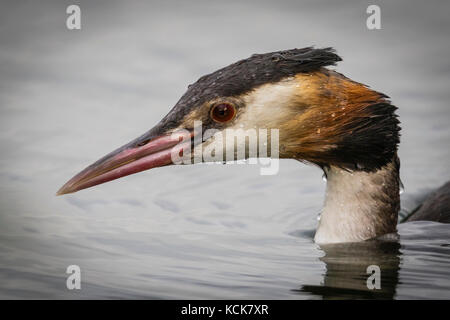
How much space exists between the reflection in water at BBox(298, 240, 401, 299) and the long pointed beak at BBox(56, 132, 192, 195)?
1679 millimetres

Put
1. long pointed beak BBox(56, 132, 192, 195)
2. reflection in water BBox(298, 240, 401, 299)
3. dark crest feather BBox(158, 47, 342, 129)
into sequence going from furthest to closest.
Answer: long pointed beak BBox(56, 132, 192, 195), dark crest feather BBox(158, 47, 342, 129), reflection in water BBox(298, 240, 401, 299)

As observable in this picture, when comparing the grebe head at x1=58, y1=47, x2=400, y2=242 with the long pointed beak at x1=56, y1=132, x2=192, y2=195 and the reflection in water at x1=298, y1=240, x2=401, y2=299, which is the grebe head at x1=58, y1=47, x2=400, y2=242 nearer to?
the long pointed beak at x1=56, y1=132, x2=192, y2=195

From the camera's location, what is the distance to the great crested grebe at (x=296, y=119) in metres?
7.04

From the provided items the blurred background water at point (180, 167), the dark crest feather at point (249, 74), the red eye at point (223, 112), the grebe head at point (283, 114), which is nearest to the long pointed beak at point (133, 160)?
the grebe head at point (283, 114)

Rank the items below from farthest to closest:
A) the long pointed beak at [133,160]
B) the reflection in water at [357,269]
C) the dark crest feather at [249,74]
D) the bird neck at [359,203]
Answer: the bird neck at [359,203] < the long pointed beak at [133,160] < the dark crest feather at [249,74] < the reflection in water at [357,269]

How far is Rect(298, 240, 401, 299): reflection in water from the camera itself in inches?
261

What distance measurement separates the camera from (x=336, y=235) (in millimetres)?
7820

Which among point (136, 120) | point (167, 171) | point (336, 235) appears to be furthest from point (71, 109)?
point (336, 235)

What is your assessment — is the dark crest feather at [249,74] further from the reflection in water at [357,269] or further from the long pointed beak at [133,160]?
the reflection in water at [357,269]

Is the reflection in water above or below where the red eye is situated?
below

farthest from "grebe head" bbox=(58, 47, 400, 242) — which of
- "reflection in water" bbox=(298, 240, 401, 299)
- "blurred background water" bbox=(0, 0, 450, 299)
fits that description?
"blurred background water" bbox=(0, 0, 450, 299)

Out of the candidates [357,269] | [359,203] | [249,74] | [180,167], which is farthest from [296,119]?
[180,167]

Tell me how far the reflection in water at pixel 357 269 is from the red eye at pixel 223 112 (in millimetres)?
1611

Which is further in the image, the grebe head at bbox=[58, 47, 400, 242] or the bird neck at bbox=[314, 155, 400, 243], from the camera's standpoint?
the bird neck at bbox=[314, 155, 400, 243]
